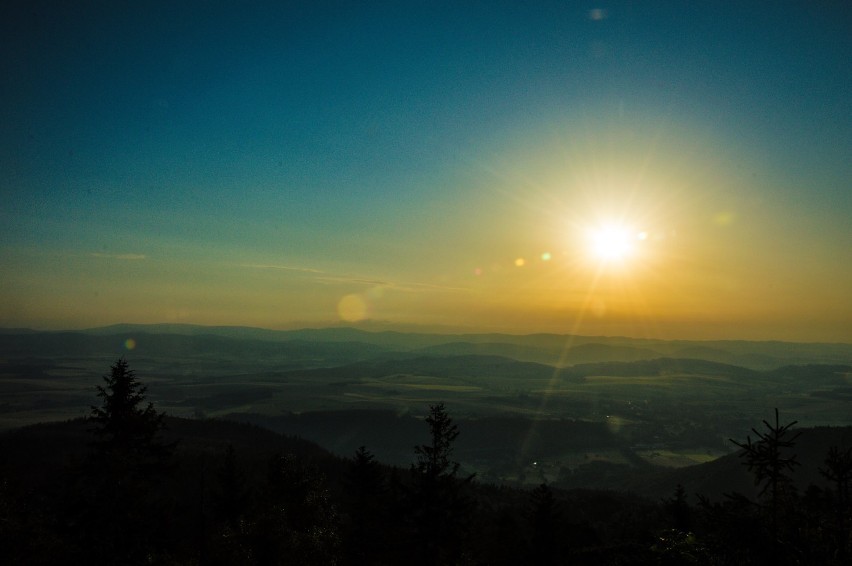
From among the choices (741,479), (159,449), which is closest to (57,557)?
(159,449)

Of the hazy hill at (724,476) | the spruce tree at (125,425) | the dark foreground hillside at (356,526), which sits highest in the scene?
the spruce tree at (125,425)

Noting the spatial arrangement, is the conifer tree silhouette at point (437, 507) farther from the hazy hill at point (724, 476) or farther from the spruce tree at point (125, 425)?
the hazy hill at point (724, 476)

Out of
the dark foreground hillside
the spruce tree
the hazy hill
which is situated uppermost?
the spruce tree

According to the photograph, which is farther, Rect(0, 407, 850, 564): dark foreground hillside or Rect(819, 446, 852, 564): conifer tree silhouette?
Rect(0, 407, 850, 564): dark foreground hillside

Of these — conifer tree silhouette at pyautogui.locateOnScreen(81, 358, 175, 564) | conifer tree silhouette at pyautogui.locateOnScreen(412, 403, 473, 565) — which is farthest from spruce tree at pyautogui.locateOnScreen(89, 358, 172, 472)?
conifer tree silhouette at pyautogui.locateOnScreen(412, 403, 473, 565)

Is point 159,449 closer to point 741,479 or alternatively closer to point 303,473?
point 303,473

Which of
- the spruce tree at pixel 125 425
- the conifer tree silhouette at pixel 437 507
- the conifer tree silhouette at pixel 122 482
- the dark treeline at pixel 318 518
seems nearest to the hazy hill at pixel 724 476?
the dark treeline at pixel 318 518

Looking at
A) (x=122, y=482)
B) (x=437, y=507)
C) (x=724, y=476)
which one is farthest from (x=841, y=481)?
(x=724, y=476)

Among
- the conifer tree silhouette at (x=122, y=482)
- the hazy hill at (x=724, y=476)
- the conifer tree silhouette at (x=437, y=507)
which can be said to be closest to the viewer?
the conifer tree silhouette at (x=122, y=482)

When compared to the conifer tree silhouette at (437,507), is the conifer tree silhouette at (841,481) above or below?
above

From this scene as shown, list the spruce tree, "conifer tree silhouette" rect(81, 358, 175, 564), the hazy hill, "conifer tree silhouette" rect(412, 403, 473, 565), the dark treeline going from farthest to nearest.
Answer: the hazy hill
"conifer tree silhouette" rect(412, 403, 473, 565)
the spruce tree
"conifer tree silhouette" rect(81, 358, 175, 564)
the dark treeline

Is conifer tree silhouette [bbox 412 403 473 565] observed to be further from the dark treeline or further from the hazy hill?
the hazy hill
